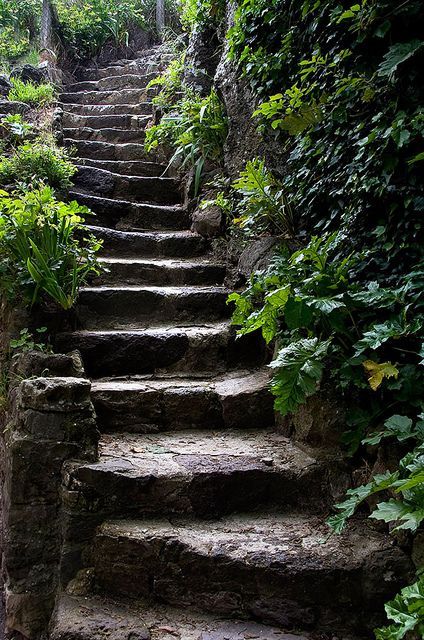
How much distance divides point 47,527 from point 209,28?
4.91 metres

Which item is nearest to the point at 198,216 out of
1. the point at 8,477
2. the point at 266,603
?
the point at 8,477

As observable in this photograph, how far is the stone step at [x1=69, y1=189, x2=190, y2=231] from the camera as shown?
4.42 metres

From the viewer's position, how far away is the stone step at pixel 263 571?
70.8 inches

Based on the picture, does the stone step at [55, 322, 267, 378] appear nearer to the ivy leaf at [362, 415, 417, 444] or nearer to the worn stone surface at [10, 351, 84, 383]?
the worn stone surface at [10, 351, 84, 383]

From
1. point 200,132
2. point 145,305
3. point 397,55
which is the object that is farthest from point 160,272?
point 397,55

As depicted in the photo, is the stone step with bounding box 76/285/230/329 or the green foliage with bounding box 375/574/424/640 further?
the stone step with bounding box 76/285/230/329

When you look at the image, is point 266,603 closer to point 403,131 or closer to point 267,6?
point 403,131

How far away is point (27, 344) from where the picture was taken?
2.59 meters

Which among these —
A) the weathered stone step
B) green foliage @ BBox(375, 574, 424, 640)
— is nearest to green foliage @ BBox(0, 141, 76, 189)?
the weathered stone step

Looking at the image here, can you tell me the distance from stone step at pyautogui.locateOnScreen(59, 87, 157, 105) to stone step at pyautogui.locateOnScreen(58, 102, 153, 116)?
453 mm

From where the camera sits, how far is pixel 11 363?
103 inches

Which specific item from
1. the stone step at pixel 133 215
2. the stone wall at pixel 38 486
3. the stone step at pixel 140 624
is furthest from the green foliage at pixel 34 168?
the stone step at pixel 140 624

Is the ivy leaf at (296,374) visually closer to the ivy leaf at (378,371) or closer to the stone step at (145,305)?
the ivy leaf at (378,371)

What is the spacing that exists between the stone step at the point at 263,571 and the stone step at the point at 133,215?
9.99 ft
